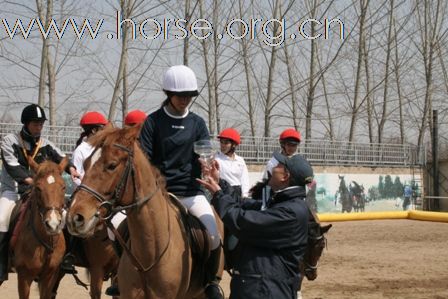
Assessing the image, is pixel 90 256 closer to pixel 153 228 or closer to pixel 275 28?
pixel 153 228

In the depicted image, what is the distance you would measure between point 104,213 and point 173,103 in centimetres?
155

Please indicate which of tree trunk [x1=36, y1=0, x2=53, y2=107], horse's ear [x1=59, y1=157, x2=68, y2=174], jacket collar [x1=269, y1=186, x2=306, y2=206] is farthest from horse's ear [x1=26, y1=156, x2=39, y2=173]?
tree trunk [x1=36, y1=0, x2=53, y2=107]

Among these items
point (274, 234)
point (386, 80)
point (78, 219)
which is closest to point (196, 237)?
point (274, 234)

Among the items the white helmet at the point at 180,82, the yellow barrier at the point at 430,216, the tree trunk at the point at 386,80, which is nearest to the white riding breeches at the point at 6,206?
the white helmet at the point at 180,82

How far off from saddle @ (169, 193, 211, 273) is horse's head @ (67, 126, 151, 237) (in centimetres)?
75

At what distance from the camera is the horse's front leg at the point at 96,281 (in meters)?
8.20

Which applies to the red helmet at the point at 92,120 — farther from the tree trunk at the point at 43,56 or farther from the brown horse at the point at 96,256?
the tree trunk at the point at 43,56

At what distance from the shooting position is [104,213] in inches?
175

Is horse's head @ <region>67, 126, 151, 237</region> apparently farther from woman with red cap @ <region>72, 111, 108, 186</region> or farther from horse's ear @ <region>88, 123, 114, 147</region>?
woman with red cap @ <region>72, 111, 108, 186</region>

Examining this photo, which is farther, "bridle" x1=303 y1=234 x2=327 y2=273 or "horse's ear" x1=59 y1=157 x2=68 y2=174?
"bridle" x1=303 y1=234 x2=327 y2=273

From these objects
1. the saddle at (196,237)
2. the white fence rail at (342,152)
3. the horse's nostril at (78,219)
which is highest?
the white fence rail at (342,152)

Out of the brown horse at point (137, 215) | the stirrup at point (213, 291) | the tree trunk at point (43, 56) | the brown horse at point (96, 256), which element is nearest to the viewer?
A: the brown horse at point (137, 215)

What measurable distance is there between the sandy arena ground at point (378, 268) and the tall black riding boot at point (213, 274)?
4.49 metres

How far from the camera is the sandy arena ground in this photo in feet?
33.6
